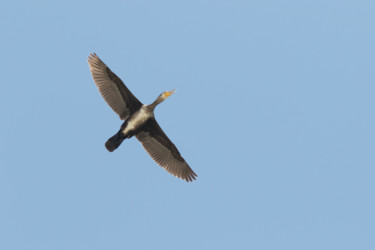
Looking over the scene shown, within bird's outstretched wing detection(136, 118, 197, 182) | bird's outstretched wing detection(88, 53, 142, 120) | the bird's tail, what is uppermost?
bird's outstretched wing detection(88, 53, 142, 120)

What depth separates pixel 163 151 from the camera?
21.4 metres

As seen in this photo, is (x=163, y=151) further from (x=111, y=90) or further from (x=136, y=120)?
(x=111, y=90)

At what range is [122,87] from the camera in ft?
66.7

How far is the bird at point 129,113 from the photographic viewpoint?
2017 cm

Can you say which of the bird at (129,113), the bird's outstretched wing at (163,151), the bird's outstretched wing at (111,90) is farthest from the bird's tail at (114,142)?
the bird's outstretched wing at (163,151)

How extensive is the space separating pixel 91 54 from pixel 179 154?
4.55 m

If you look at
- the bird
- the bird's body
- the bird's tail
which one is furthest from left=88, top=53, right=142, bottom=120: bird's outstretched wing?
the bird's tail

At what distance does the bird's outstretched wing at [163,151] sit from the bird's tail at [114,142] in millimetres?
963

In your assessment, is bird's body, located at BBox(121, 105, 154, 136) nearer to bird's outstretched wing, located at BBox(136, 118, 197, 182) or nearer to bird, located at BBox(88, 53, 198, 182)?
bird, located at BBox(88, 53, 198, 182)

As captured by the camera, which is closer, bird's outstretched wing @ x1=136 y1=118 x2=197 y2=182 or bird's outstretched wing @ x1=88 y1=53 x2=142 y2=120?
bird's outstretched wing @ x1=88 y1=53 x2=142 y2=120

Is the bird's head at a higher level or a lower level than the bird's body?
higher

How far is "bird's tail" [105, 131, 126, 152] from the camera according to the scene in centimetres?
1991

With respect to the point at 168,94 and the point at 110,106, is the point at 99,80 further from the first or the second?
the point at 168,94

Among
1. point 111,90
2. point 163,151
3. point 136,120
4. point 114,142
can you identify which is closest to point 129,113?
point 136,120
